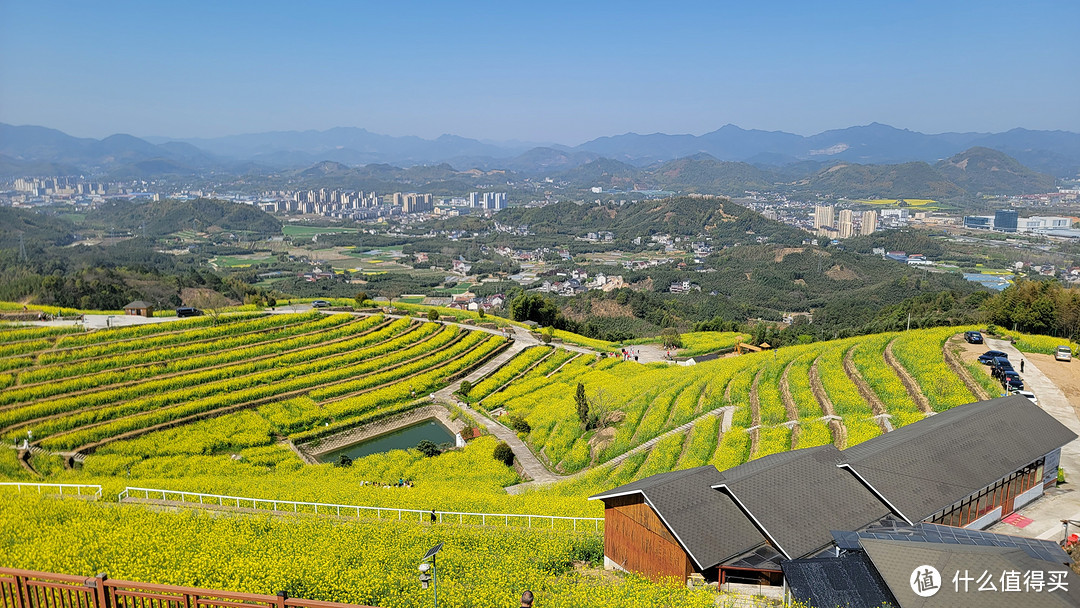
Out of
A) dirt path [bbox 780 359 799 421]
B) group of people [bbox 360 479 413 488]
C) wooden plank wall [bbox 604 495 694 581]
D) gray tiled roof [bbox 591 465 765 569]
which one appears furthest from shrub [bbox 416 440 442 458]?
gray tiled roof [bbox 591 465 765 569]

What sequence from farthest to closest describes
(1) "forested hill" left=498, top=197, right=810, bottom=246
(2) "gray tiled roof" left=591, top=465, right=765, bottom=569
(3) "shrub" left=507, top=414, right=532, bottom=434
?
1. (1) "forested hill" left=498, top=197, right=810, bottom=246
2. (3) "shrub" left=507, top=414, right=532, bottom=434
3. (2) "gray tiled roof" left=591, top=465, right=765, bottom=569

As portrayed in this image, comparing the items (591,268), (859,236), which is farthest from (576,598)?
(859,236)

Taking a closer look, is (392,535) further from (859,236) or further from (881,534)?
(859,236)

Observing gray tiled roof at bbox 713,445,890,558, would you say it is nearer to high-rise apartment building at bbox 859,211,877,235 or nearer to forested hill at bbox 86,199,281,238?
high-rise apartment building at bbox 859,211,877,235

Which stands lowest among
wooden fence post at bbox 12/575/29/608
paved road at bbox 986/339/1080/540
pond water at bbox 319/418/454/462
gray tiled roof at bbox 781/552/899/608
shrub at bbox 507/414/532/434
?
pond water at bbox 319/418/454/462

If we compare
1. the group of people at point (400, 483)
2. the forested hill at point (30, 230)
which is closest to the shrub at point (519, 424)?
the group of people at point (400, 483)

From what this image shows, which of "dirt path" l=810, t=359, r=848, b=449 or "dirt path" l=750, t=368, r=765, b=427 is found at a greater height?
"dirt path" l=810, t=359, r=848, b=449

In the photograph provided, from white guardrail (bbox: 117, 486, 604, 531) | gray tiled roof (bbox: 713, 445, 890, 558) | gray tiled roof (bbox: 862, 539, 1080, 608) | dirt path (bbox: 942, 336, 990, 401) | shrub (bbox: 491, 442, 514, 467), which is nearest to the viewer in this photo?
gray tiled roof (bbox: 862, 539, 1080, 608)

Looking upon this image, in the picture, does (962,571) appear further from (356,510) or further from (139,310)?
(139,310)
